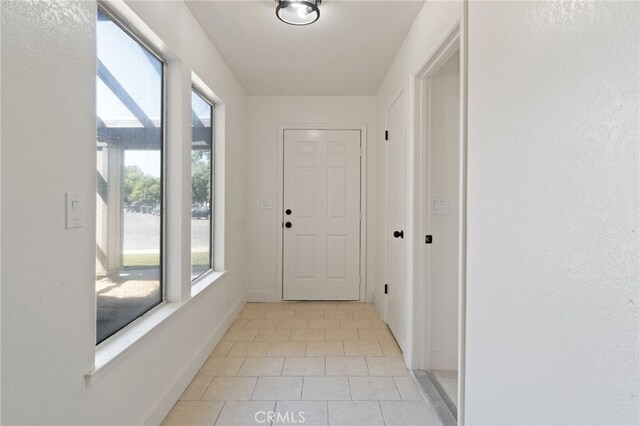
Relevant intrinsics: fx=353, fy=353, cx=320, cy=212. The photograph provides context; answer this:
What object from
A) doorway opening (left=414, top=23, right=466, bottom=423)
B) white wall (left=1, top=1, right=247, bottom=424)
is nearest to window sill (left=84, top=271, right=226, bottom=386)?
white wall (left=1, top=1, right=247, bottom=424)

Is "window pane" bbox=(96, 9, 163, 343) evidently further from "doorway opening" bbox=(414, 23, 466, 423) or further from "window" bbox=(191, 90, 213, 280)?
"doorway opening" bbox=(414, 23, 466, 423)

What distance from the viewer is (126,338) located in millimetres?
1599

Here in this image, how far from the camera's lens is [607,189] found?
79 cm

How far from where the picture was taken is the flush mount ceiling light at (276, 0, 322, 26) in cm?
207

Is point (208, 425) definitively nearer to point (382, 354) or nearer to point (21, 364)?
point (21, 364)

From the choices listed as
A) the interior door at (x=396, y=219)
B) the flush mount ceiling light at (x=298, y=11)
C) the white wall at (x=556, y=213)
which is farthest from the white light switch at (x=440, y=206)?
the flush mount ceiling light at (x=298, y=11)

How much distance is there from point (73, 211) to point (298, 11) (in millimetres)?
1694

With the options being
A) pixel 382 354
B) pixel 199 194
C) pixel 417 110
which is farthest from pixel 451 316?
pixel 199 194

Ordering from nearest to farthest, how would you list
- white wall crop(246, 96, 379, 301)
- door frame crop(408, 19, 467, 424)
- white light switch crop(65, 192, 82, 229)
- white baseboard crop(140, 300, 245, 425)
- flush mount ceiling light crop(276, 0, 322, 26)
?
white light switch crop(65, 192, 82, 229) → white baseboard crop(140, 300, 245, 425) → flush mount ceiling light crop(276, 0, 322, 26) → door frame crop(408, 19, 467, 424) → white wall crop(246, 96, 379, 301)

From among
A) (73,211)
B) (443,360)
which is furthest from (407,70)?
(73,211)

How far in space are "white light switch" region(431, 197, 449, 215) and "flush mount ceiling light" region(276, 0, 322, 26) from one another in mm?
1391

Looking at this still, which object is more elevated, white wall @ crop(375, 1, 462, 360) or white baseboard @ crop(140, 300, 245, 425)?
white wall @ crop(375, 1, 462, 360)

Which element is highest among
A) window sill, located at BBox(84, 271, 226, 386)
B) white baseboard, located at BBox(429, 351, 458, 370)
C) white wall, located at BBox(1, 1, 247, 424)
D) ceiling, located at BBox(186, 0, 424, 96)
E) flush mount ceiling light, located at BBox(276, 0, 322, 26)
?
ceiling, located at BBox(186, 0, 424, 96)

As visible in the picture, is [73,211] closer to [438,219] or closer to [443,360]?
[438,219]
